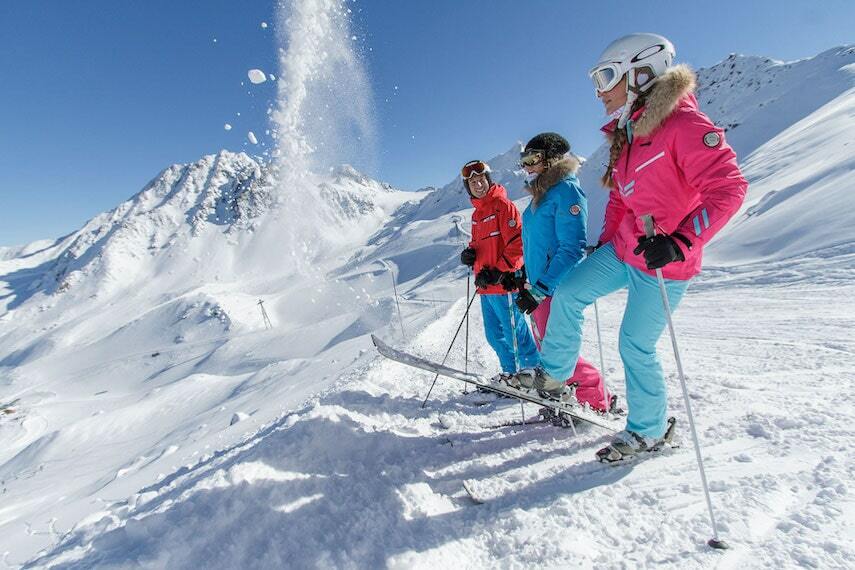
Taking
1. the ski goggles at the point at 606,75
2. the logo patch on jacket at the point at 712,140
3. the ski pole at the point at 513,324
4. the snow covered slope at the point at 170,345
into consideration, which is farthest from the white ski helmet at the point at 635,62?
the snow covered slope at the point at 170,345

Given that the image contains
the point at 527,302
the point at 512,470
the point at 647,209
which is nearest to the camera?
the point at 647,209

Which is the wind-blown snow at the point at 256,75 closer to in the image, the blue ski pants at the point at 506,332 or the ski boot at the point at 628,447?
the blue ski pants at the point at 506,332

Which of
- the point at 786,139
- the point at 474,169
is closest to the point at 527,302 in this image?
the point at 474,169

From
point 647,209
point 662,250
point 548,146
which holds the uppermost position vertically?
point 548,146

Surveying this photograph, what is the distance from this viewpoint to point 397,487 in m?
2.70

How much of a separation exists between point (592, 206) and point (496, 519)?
51.5 metres

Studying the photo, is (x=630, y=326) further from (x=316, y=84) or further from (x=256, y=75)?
(x=316, y=84)

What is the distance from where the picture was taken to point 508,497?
259 cm

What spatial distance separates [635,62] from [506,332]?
2.86m

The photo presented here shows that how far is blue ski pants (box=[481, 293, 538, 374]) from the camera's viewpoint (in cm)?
450

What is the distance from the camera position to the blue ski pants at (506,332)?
4.50 metres

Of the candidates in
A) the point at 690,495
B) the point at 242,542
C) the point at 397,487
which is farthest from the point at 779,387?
the point at 242,542

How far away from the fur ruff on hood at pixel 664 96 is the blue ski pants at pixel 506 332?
2.28 metres

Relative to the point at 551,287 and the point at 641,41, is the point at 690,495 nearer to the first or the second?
the point at 551,287
